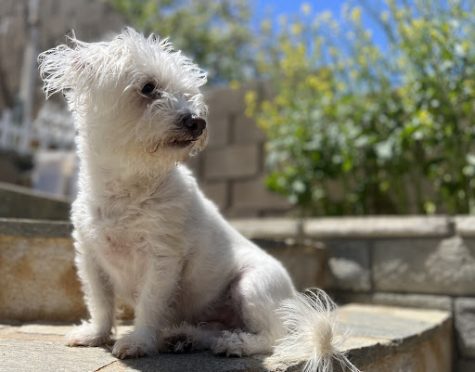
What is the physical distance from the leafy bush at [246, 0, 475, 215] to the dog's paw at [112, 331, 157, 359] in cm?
301

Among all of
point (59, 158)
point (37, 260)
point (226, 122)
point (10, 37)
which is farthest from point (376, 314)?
point (10, 37)

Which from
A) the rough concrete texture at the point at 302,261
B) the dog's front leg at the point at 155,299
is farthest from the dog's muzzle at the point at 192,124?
the rough concrete texture at the point at 302,261

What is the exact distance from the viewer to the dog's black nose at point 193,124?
208 cm

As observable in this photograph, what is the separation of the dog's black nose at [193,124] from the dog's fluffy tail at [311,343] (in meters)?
0.80

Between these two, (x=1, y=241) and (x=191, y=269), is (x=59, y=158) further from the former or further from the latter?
(x=191, y=269)

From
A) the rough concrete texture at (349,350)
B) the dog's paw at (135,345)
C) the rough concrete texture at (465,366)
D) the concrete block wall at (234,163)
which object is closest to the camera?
the rough concrete texture at (349,350)

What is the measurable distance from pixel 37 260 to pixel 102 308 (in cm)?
73

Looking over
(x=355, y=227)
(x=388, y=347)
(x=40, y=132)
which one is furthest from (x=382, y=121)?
(x=40, y=132)

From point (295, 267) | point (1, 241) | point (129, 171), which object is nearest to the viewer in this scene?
point (129, 171)

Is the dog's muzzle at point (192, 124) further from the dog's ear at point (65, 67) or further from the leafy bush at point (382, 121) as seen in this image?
the leafy bush at point (382, 121)

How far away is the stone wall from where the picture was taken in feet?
12.6

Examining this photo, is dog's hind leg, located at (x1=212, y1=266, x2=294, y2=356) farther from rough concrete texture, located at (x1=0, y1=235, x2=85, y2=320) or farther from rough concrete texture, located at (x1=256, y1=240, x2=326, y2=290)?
rough concrete texture, located at (x1=256, y1=240, x2=326, y2=290)

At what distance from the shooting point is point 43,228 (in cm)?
296

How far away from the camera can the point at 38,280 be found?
2.97 meters
